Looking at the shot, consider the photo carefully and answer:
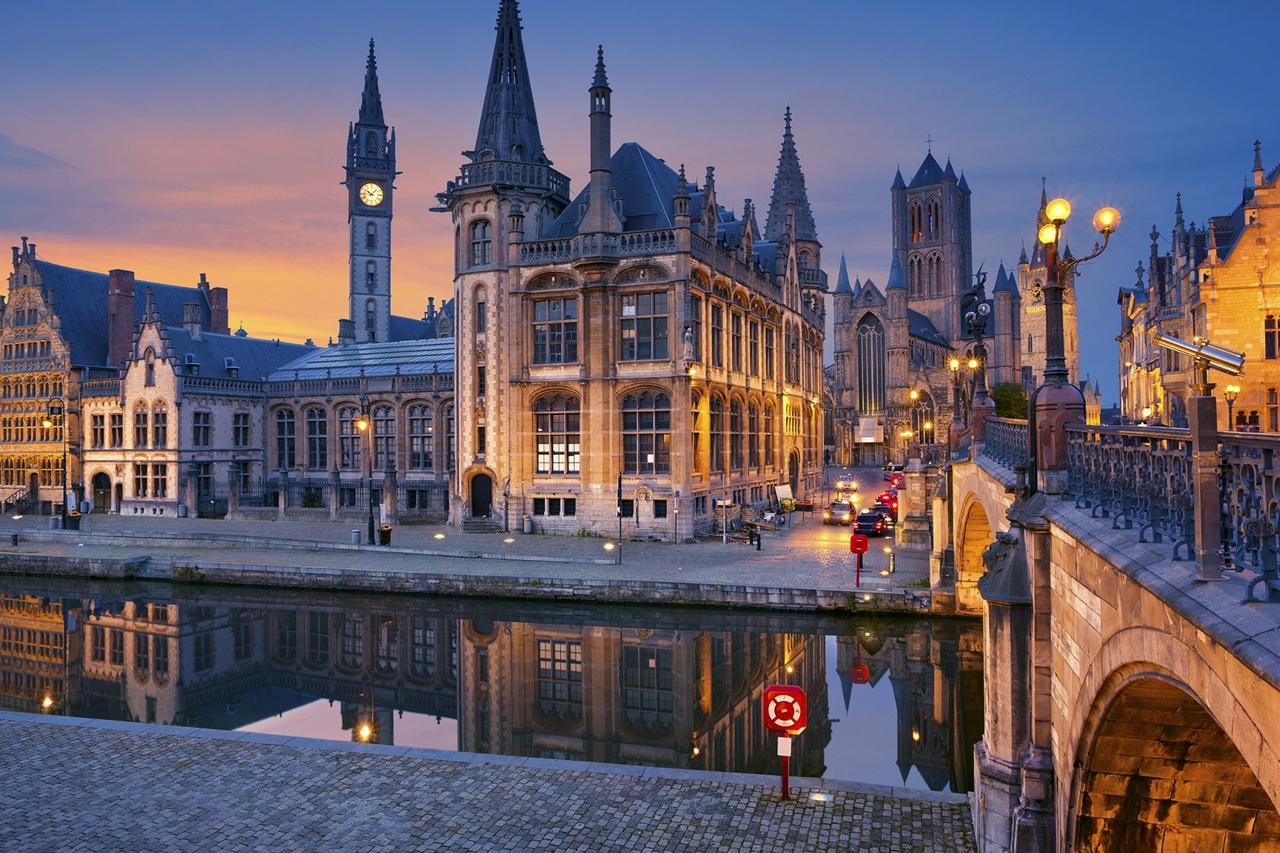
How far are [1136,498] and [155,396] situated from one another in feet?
186

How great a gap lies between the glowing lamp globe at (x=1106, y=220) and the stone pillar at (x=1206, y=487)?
19.6ft

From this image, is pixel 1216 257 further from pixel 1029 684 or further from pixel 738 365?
pixel 1029 684

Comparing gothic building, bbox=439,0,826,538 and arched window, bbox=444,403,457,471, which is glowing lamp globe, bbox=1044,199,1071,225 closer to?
gothic building, bbox=439,0,826,538

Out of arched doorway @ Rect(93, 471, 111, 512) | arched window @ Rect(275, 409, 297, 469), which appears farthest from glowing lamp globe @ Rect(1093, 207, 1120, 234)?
arched doorway @ Rect(93, 471, 111, 512)

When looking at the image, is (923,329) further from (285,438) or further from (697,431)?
(285,438)

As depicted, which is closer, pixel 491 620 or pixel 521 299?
pixel 491 620

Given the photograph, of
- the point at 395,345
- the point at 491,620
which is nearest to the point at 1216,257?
the point at 491,620

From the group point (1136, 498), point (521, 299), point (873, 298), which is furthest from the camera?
point (873, 298)

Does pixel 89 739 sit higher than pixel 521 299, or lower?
lower

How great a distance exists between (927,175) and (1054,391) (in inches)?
4810

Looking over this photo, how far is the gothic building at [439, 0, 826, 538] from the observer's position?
37.4m

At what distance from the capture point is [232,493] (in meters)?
46.6

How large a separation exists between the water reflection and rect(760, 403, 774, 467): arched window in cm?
2405

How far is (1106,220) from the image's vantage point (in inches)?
407
